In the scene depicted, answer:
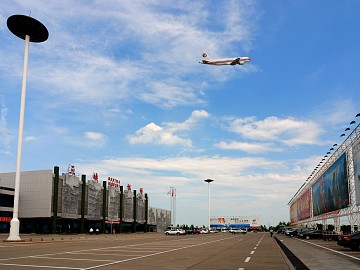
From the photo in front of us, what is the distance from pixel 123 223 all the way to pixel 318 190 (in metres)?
52.6

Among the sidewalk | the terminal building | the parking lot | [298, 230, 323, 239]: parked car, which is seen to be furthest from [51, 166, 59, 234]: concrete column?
the sidewalk

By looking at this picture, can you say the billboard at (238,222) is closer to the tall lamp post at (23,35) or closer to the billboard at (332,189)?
the billboard at (332,189)

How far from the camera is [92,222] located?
297 feet

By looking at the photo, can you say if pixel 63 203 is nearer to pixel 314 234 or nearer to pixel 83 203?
pixel 83 203

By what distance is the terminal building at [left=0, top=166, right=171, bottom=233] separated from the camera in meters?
70.1

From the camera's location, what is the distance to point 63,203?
72.8 m

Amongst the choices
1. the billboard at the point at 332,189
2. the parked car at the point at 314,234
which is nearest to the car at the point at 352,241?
the billboard at the point at 332,189

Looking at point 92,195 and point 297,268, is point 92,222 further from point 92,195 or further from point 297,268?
point 297,268

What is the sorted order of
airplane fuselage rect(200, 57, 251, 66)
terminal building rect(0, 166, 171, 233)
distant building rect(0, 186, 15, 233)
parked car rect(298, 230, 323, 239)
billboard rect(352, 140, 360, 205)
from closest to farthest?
billboard rect(352, 140, 360, 205) < parked car rect(298, 230, 323, 239) < airplane fuselage rect(200, 57, 251, 66) < distant building rect(0, 186, 15, 233) < terminal building rect(0, 166, 171, 233)

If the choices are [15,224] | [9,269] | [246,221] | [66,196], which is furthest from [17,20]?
[246,221]

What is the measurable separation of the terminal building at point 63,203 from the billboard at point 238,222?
250 feet

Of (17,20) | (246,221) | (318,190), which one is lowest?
(246,221)

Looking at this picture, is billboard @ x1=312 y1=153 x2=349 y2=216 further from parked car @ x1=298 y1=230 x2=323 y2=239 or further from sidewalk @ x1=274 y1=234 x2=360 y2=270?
sidewalk @ x1=274 y1=234 x2=360 y2=270

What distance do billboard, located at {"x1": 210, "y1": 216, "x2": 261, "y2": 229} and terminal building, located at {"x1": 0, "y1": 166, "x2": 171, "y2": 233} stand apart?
250ft
